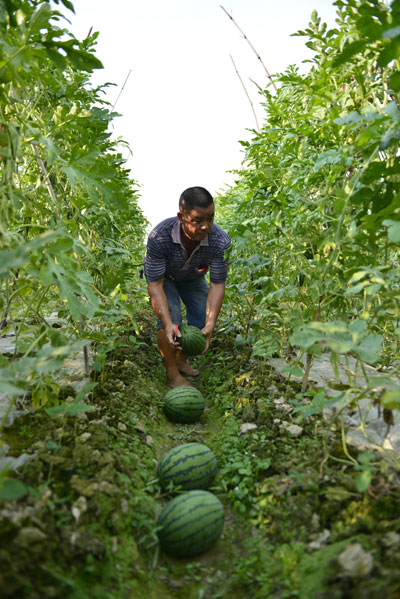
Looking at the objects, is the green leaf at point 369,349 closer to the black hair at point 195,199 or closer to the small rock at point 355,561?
the small rock at point 355,561

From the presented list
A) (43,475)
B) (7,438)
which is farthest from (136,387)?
(43,475)

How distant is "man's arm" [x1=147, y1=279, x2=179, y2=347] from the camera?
12.2ft

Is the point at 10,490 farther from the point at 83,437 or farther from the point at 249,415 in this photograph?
the point at 249,415

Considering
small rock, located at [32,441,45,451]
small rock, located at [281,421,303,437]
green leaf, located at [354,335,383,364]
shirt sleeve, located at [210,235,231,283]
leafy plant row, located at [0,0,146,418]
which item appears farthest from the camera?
shirt sleeve, located at [210,235,231,283]

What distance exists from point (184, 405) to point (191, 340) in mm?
852

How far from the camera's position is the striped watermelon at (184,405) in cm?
302

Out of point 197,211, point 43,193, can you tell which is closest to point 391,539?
point 43,193

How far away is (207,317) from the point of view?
408 cm

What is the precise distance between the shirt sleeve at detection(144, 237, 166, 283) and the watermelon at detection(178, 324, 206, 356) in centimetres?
55

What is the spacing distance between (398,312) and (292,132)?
1.44 m

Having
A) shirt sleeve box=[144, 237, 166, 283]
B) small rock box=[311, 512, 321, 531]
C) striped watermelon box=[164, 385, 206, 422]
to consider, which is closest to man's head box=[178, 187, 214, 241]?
shirt sleeve box=[144, 237, 166, 283]

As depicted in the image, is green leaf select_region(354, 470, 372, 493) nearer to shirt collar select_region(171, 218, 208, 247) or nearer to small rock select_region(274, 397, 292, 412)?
small rock select_region(274, 397, 292, 412)

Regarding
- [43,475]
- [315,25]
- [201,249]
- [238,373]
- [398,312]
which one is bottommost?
[238,373]

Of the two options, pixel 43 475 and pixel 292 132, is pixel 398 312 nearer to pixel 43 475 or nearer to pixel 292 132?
pixel 292 132
